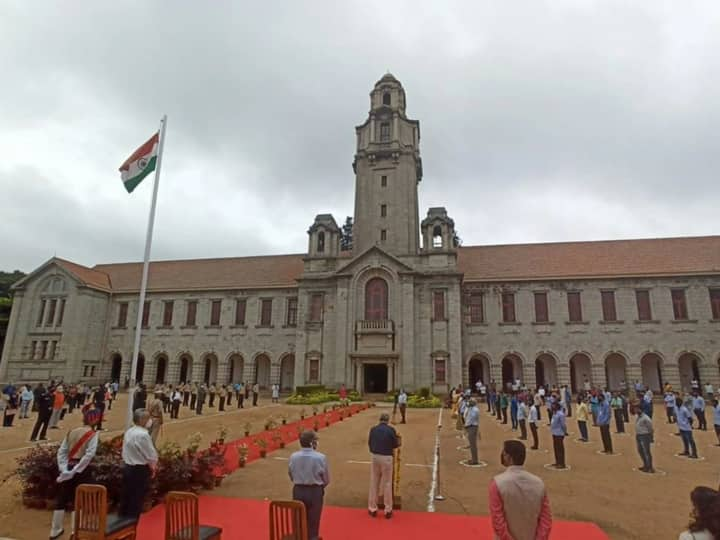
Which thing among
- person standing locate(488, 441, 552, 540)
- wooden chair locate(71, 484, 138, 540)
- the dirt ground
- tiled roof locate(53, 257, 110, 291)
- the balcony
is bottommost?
the dirt ground

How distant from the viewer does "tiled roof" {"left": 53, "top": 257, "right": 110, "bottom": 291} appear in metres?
43.1

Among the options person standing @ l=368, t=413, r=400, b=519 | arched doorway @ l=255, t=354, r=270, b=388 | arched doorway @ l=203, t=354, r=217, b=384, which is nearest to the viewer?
person standing @ l=368, t=413, r=400, b=519

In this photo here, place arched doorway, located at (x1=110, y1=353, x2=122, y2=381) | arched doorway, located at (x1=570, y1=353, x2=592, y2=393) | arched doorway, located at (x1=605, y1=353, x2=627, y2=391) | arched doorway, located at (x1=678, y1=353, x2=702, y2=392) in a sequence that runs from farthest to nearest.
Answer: arched doorway, located at (x1=110, y1=353, x2=122, y2=381)
arched doorway, located at (x1=570, y1=353, x2=592, y2=393)
arched doorway, located at (x1=605, y1=353, x2=627, y2=391)
arched doorway, located at (x1=678, y1=353, x2=702, y2=392)

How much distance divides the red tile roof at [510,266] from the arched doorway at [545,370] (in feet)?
22.6

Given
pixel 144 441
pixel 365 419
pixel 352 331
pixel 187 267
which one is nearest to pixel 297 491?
pixel 144 441

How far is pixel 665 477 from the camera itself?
11.0 metres

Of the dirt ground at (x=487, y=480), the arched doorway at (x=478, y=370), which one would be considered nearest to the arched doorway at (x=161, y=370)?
the dirt ground at (x=487, y=480)

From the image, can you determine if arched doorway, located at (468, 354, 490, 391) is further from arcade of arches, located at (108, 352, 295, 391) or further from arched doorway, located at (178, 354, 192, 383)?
arched doorway, located at (178, 354, 192, 383)

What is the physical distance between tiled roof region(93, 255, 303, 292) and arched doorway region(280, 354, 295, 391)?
23.8 feet

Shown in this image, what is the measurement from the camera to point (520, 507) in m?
4.07

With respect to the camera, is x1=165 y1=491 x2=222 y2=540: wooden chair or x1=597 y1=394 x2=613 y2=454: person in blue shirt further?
x1=597 y1=394 x2=613 y2=454: person in blue shirt

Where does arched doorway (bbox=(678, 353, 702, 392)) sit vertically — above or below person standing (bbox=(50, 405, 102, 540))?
above

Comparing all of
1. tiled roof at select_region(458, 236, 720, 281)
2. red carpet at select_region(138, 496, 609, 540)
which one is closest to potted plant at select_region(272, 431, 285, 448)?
red carpet at select_region(138, 496, 609, 540)

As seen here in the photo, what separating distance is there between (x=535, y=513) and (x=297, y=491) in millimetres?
3331
